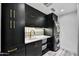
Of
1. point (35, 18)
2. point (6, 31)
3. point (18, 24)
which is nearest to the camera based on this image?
point (6, 31)

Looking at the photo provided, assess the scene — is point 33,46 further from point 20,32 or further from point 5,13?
point 5,13

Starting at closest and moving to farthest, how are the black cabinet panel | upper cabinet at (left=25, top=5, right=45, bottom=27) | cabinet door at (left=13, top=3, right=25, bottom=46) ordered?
the black cabinet panel < cabinet door at (left=13, top=3, right=25, bottom=46) < upper cabinet at (left=25, top=5, right=45, bottom=27)

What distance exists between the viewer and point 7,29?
887mm

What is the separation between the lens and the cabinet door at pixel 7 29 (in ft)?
2.73

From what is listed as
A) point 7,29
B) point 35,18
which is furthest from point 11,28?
point 35,18

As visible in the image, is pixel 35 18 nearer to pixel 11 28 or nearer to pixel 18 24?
pixel 18 24

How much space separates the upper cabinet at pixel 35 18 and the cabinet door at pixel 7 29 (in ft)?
2.36

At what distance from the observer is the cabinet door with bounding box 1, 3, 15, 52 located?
833mm

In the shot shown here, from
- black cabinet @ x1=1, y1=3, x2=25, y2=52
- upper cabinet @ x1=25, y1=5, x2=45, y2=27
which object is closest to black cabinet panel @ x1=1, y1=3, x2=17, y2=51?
black cabinet @ x1=1, y1=3, x2=25, y2=52

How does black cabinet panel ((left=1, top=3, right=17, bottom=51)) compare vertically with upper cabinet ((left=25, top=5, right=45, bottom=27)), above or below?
below

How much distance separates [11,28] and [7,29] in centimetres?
8

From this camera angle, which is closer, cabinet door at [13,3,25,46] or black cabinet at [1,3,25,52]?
black cabinet at [1,3,25,52]

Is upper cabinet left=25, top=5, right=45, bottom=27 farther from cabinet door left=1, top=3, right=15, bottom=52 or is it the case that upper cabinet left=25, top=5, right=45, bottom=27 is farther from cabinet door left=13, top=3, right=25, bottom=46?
cabinet door left=1, top=3, right=15, bottom=52

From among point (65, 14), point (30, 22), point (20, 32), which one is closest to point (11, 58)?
point (20, 32)
